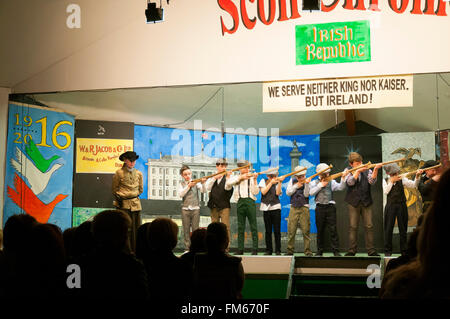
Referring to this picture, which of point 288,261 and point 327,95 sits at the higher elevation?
point 327,95

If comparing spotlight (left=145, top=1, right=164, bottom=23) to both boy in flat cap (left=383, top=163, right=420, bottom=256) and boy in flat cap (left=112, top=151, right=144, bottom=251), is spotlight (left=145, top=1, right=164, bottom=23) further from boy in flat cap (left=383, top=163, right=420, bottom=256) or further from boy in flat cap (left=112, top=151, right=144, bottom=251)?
boy in flat cap (left=383, top=163, right=420, bottom=256)

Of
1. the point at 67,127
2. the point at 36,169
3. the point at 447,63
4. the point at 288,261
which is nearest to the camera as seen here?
the point at 447,63

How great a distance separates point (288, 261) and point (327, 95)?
219 cm

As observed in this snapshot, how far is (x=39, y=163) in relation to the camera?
305 inches

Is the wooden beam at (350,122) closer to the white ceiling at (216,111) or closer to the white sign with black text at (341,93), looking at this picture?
the white ceiling at (216,111)

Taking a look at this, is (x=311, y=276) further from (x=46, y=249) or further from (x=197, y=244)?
(x=46, y=249)

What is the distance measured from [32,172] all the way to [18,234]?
5.20 metres

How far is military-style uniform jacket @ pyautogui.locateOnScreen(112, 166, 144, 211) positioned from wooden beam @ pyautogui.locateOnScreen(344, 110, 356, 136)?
3626mm

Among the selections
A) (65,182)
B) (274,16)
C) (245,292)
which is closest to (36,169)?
(65,182)

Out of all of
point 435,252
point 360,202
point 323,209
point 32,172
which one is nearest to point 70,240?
point 435,252

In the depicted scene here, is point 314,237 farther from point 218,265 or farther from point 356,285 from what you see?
point 218,265

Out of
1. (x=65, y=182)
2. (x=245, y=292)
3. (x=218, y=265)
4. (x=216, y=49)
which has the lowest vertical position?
(x=245, y=292)

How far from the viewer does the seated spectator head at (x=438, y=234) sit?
1.25m

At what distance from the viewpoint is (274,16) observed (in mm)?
6629
